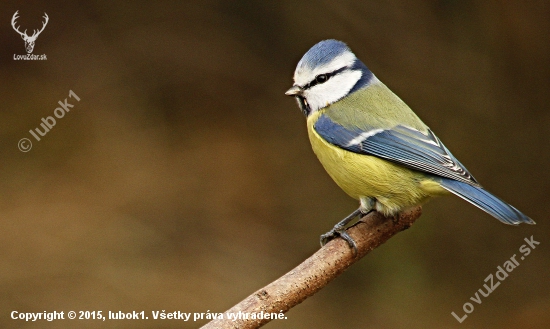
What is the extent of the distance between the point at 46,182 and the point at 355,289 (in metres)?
2.38

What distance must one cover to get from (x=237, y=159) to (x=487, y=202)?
256cm

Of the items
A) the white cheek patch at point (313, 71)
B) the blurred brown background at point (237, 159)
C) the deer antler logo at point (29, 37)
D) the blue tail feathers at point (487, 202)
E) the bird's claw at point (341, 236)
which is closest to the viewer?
the blue tail feathers at point (487, 202)

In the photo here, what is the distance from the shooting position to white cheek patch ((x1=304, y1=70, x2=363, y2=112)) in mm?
2869

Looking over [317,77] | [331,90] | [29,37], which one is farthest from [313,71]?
[29,37]

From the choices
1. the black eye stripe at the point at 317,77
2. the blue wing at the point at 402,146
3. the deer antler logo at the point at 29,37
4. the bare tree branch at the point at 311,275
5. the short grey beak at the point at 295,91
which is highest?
the deer antler logo at the point at 29,37

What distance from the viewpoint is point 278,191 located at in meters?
4.59

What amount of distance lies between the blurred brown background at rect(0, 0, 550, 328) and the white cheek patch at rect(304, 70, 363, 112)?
1.56m

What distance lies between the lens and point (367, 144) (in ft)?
8.92

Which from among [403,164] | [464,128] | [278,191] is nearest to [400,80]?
[464,128]

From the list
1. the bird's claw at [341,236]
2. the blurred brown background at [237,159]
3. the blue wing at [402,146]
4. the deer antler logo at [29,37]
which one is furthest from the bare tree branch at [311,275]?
the deer antler logo at [29,37]

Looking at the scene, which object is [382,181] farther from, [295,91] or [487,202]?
[295,91]

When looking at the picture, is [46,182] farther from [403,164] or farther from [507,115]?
[507,115]

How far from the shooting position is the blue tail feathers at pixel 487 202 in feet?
7.64

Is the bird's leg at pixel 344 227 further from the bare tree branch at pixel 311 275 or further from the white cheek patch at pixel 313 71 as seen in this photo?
the white cheek patch at pixel 313 71
